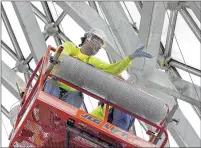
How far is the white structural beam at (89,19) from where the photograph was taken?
1423 centimetres

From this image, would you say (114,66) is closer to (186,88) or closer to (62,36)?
(186,88)

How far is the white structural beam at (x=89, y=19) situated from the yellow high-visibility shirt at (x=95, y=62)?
3856 mm

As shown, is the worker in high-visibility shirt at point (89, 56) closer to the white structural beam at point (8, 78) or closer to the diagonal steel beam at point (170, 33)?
the diagonal steel beam at point (170, 33)

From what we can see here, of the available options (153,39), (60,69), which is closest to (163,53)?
(153,39)

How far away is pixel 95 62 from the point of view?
10.4m

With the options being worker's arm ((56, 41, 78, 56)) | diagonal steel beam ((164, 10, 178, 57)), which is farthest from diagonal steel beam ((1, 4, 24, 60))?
worker's arm ((56, 41, 78, 56))

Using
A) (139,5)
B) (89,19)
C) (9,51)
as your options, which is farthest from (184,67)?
(9,51)

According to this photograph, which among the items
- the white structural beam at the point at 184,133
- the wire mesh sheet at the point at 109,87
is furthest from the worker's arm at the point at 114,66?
the white structural beam at the point at 184,133

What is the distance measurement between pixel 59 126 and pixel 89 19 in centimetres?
518

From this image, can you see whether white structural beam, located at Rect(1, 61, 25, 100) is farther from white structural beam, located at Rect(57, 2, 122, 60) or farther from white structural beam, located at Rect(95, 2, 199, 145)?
white structural beam, located at Rect(95, 2, 199, 145)

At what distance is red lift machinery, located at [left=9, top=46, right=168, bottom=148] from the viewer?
9109 millimetres

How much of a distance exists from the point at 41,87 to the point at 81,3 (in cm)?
552

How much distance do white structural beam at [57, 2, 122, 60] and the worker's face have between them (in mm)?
3981

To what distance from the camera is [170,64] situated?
17.9 metres
